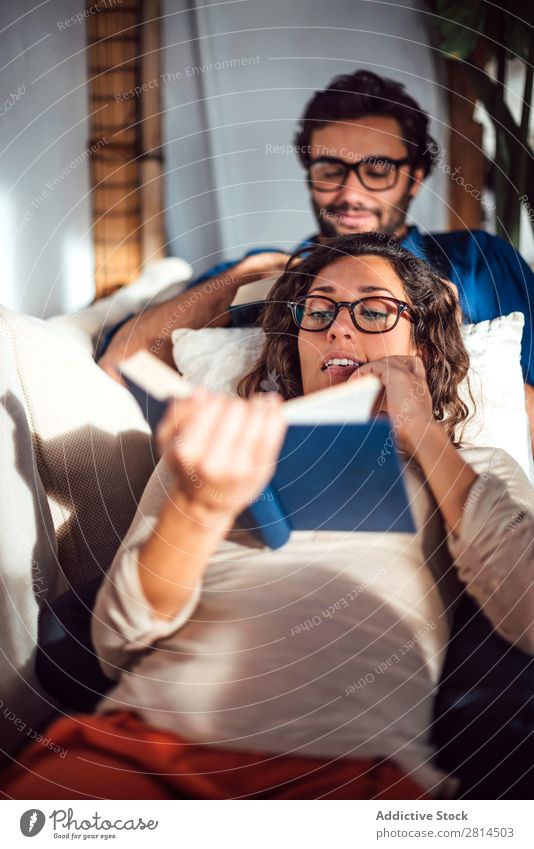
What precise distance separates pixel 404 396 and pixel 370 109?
1.52 feet

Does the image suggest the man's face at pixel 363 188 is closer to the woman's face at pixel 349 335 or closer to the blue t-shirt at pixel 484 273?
the blue t-shirt at pixel 484 273

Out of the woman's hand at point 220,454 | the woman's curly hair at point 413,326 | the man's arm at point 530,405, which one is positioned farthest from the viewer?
the man's arm at point 530,405

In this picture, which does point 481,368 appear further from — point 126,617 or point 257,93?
point 257,93

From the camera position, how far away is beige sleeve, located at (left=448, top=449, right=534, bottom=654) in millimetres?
454

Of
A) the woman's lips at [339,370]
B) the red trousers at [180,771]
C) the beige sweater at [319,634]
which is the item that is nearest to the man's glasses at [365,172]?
the woman's lips at [339,370]

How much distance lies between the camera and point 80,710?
0.47 meters

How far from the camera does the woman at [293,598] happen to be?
435 mm

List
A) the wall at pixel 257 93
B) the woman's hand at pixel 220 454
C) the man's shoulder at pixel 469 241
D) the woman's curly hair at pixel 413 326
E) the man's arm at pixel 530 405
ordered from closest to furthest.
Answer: the woman's hand at pixel 220 454 → the woman's curly hair at pixel 413 326 → the man's arm at pixel 530 405 → the man's shoulder at pixel 469 241 → the wall at pixel 257 93

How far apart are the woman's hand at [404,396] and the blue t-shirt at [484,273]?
0.60 feet

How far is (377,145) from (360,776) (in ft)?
2.11

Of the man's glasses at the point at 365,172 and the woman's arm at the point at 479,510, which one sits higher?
the man's glasses at the point at 365,172

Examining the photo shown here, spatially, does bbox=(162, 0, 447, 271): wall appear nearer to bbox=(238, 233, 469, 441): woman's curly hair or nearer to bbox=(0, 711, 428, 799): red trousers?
bbox=(238, 233, 469, 441): woman's curly hair
